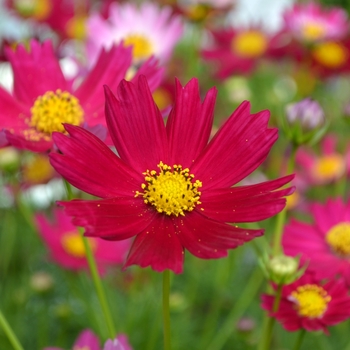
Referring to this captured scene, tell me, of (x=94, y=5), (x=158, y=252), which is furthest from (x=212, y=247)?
(x=94, y=5)

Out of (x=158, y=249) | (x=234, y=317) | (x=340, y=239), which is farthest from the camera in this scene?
(x=234, y=317)

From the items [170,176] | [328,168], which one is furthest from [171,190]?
[328,168]

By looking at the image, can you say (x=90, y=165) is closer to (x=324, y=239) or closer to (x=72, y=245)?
(x=324, y=239)

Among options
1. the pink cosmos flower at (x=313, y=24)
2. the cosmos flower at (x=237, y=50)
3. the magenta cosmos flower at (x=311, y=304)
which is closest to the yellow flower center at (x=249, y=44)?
the cosmos flower at (x=237, y=50)

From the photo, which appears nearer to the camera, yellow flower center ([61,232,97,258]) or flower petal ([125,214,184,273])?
flower petal ([125,214,184,273])

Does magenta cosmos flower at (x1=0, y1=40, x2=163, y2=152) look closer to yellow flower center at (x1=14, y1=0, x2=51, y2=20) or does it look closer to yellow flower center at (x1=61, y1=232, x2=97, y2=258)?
yellow flower center at (x1=61, y1=232, x2=97, y2=258)

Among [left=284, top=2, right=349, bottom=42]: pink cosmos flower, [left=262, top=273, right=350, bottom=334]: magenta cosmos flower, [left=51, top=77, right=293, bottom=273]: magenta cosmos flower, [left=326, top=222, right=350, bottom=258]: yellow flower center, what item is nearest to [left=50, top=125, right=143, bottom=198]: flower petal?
[left=51, top=77, right=293, bottom=273]: magenta cosmos flower
